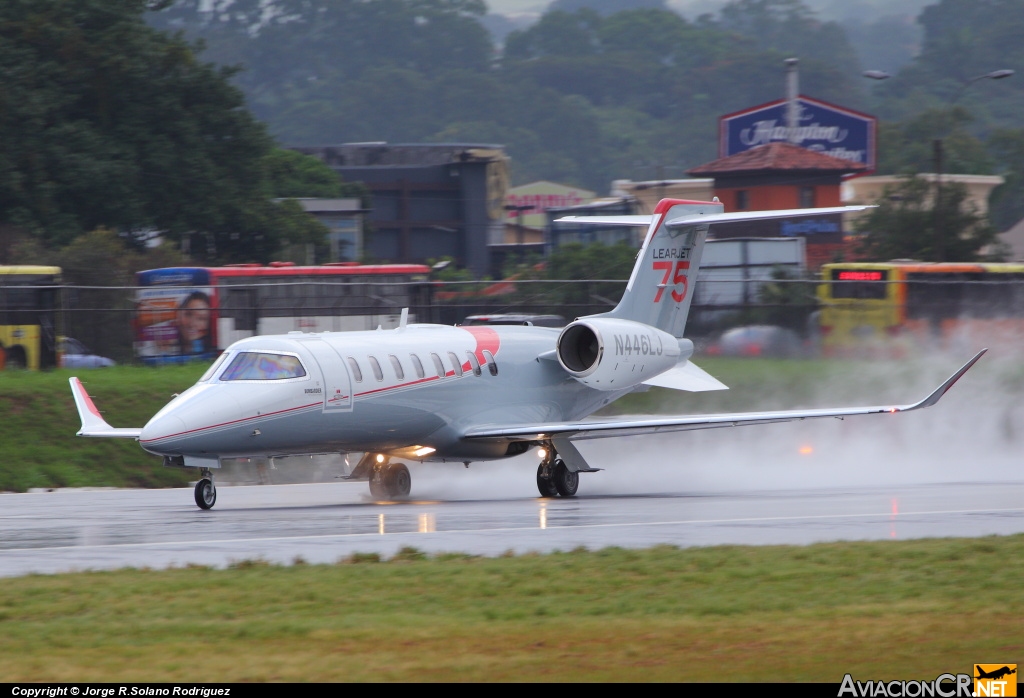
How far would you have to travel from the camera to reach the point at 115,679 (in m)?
8.55

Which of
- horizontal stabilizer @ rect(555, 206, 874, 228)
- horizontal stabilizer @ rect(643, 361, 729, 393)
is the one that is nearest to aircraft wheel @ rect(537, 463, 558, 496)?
horizontal stabilizer @ rect(643, 361, 729, 393)

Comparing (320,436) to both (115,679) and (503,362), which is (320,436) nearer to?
(503,362)

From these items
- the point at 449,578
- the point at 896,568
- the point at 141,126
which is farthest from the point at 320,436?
the point at 141,126

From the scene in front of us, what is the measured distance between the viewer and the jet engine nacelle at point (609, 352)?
2317 centimetres

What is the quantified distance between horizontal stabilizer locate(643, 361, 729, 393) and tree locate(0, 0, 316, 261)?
34.0 m

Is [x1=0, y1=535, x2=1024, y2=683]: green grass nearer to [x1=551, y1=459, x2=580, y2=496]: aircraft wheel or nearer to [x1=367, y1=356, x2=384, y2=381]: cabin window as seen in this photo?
[x1=367, y1=356, x2=384, y2=381]: cabin window

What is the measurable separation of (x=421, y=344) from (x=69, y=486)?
23.2ft

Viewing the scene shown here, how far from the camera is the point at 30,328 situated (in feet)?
105

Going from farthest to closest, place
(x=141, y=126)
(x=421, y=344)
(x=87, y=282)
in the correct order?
(x=141, y=126) → (x=87, y=282) → (x=421, y=344)

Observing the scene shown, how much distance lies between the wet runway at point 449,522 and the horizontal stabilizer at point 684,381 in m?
2.34

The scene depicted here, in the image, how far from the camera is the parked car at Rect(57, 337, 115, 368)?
31.6 meters

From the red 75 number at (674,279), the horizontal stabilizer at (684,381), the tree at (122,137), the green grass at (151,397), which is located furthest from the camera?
the tree at (122,137)

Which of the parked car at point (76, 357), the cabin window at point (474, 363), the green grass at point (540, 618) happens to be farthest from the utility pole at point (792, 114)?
the green grass at point (540, 618)

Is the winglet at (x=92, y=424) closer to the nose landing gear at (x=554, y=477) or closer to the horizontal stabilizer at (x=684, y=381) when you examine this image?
the nose landing gear at (x=554, y=477)
